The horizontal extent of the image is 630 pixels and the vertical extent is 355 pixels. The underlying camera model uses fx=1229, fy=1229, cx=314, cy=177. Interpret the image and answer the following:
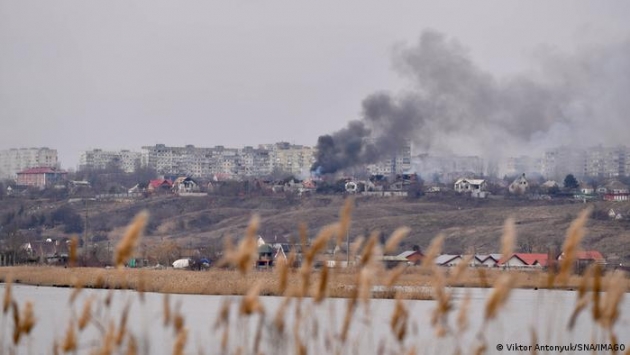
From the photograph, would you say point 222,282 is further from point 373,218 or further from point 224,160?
point 224,160

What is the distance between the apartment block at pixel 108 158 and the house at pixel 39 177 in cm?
2483

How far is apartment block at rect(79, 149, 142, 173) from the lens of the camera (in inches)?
7146

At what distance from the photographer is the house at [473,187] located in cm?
11385

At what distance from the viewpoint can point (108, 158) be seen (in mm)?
188500

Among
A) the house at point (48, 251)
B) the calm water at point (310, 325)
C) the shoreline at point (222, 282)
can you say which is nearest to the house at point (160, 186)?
the house at point (48, 251)

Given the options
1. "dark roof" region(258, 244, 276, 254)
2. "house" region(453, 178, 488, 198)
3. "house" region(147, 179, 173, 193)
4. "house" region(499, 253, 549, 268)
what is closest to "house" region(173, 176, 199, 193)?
"house" region(147, 179, 173, 193)

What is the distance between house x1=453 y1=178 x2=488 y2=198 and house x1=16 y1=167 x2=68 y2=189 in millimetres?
52585

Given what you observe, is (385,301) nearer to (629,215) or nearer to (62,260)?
(62,260)

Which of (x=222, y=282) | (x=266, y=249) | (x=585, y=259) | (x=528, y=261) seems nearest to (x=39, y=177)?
(x=266, y=249)

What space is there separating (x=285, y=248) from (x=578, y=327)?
146 feet

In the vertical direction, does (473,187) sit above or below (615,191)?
above

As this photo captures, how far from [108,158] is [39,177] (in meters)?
38.4

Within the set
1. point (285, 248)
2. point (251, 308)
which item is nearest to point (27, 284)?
point (285, 248)

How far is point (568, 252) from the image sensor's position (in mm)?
5660
